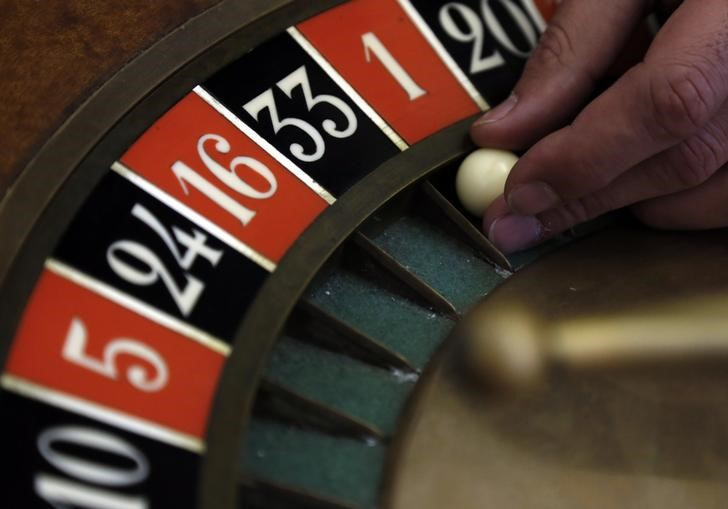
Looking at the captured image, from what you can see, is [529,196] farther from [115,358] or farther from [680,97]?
[115,358]

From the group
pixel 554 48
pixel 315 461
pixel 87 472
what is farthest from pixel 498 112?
pixel 87 472

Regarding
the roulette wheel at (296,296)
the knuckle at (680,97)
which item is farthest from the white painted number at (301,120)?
the knuckle at (680,97)

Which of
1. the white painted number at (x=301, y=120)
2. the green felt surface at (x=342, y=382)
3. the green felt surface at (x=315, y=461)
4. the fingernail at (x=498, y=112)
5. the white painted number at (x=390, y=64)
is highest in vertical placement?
the white painted number at (x=390, y=64)

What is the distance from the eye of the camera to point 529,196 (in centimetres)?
135

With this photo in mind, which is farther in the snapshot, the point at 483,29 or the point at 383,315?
the point at 483,29

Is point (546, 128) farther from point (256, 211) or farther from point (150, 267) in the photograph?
point (150, 267)

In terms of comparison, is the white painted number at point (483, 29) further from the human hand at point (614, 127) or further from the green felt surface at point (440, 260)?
the green felt surface at point (440, 260)

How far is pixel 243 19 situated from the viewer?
141 cm

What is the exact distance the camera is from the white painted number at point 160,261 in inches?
46.1

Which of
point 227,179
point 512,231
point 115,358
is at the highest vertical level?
point 227,179

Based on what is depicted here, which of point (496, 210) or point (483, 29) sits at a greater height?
point (483, 29)

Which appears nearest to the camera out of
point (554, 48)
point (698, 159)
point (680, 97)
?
point (680, 97)

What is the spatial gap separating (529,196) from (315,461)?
52cm

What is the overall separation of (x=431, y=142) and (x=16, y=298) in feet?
2.28
